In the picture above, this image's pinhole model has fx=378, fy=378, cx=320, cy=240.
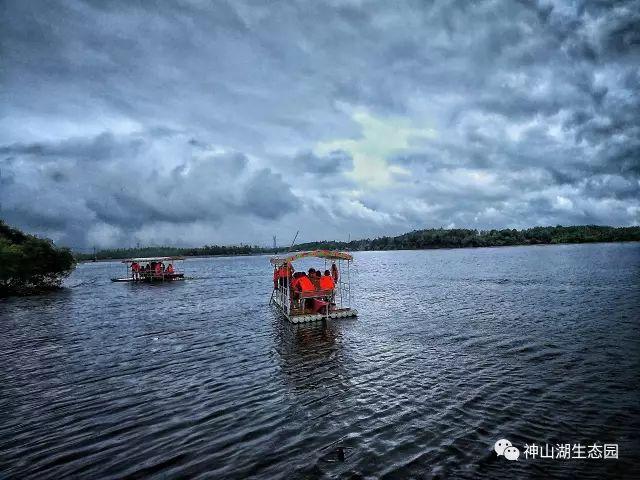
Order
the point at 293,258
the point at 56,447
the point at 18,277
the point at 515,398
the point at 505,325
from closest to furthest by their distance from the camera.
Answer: the point at 56,447 → the point at 515,398 → the point at 505,325 → the point at 293,258 → the point at 18,277

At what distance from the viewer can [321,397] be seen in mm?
13711

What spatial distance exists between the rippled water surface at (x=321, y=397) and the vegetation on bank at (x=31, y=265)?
34.2 metres

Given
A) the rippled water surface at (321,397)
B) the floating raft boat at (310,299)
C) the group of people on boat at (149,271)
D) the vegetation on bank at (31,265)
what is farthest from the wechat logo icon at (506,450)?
the group of people on boat at (149,271)

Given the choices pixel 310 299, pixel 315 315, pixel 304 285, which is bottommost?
pixel 315 315

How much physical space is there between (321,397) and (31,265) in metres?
63.5

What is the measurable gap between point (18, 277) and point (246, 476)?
6484cm

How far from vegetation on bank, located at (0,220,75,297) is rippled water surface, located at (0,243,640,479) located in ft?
112

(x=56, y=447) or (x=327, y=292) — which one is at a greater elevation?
(x=327, y=292)

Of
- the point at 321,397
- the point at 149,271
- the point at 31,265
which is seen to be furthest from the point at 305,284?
the point at 149,271

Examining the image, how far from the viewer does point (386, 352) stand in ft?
64.5

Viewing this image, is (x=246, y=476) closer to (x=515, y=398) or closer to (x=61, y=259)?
(x=515, y=398)

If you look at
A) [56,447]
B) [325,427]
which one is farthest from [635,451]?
[56,447]

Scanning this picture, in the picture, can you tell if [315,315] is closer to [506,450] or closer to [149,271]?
[506,450]

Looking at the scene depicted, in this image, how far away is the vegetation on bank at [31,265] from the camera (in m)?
53.9
